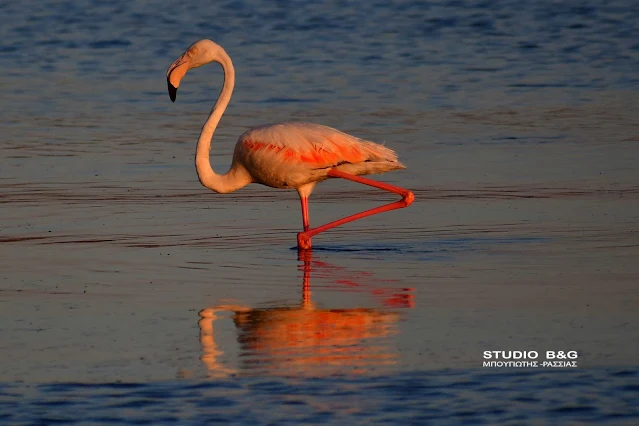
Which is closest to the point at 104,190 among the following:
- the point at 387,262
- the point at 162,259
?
the point at 162,259

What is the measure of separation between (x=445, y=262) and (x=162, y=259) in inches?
76.1

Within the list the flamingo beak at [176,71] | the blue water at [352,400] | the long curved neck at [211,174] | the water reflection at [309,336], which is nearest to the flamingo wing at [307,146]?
the long curved neck at [211,174]

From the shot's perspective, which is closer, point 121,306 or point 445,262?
point 121,306

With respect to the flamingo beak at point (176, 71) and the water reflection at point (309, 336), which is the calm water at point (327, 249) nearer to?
the water reflection at point (309, 336)

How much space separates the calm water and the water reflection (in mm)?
21

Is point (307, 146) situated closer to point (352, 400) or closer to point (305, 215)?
point (305, 215)

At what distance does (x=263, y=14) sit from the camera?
2572 cm

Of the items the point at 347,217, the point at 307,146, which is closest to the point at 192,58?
the point at 307,146

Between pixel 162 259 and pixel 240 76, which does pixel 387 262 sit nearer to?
pixel 162 259

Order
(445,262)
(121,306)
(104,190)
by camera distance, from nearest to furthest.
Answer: (121,306), (445,262), (104,190)

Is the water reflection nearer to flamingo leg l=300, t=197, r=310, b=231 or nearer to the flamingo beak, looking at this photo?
flamingo leg l=300, t=197, r=310, b=231

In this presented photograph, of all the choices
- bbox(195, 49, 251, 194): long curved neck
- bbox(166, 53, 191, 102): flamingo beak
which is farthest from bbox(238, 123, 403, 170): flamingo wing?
bbox(166, 53, 191, 102): flamingo beak

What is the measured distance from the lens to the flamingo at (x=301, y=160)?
9.80 metres

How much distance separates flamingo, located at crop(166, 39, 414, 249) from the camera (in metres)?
9.80
